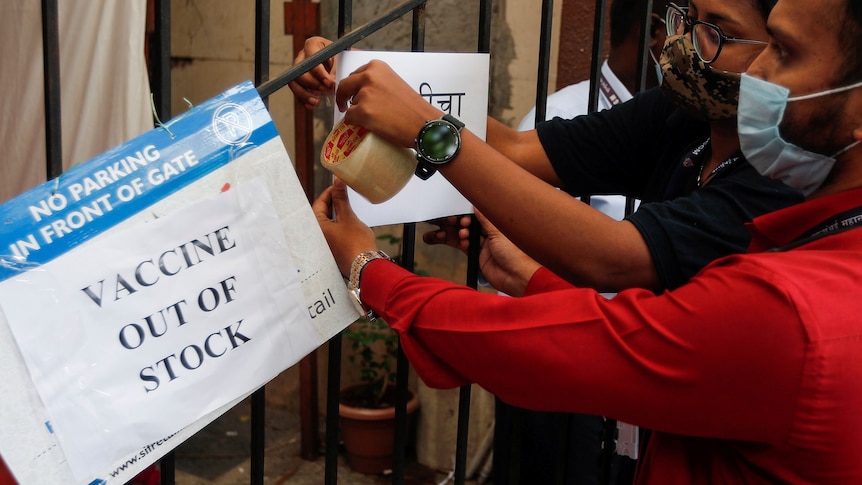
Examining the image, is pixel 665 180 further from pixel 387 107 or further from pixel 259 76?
pixel 259 76

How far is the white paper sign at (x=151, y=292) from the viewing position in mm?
1034

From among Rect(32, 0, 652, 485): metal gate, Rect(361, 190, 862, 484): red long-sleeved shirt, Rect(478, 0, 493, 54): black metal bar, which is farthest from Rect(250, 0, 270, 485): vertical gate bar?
Rect(478, 0, 493, 54): black metal bar

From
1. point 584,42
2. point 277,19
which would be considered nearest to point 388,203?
point 584,42

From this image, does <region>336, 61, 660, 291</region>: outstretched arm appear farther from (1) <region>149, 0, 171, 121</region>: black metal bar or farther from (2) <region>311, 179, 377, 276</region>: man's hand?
(1) <region>149, 0, 171, 121</region>: black metal bar

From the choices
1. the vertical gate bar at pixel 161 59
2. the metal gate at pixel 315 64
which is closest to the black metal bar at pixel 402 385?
the metal gate at pixel 315 64

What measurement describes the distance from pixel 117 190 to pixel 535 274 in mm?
769

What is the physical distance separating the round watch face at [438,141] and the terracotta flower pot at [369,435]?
9.14 ft

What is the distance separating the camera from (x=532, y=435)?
2740mm

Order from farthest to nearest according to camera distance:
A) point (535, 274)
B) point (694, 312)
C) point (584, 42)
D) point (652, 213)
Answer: point (584, 42), point (535, 274), point (652, 213), point (694, 312)

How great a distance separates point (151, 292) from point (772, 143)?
38.4 inches

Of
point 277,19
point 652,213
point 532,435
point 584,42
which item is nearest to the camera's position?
point 652,213

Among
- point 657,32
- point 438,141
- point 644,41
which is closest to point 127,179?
point 438,141

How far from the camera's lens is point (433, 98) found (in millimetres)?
1501

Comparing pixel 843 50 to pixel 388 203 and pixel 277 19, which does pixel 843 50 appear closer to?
pixel 388 203
